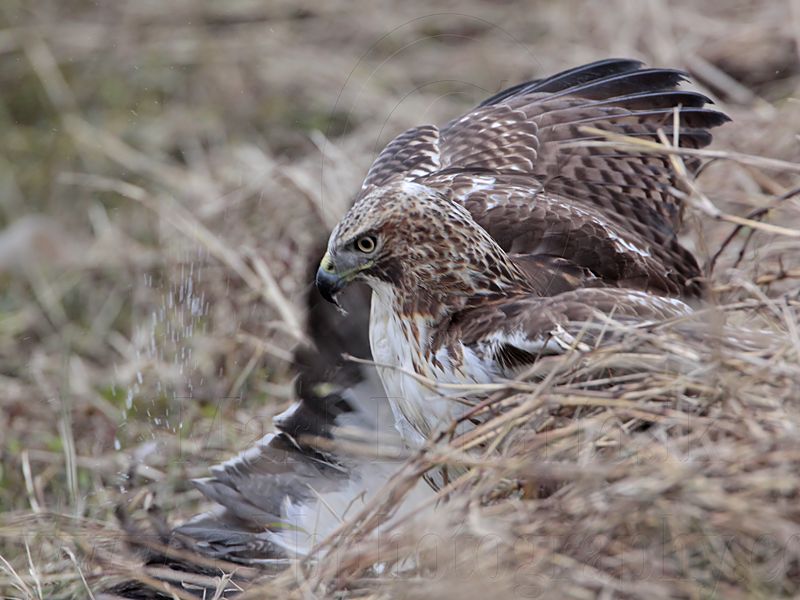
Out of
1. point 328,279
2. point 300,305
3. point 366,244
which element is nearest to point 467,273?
point 366,244

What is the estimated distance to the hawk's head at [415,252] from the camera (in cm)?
328

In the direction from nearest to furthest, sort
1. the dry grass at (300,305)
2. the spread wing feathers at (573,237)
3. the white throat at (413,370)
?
the dry grass at (300,305), the white throat at (413,370), the spread wing feathers at (573,237)

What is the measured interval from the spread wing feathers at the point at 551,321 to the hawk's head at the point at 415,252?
0.33 ft

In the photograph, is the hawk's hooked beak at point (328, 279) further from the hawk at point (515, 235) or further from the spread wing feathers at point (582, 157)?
the spread wing feathers at point (582, 157)

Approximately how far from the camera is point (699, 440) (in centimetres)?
274

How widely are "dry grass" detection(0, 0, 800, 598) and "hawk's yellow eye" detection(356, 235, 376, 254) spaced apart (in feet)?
2.13

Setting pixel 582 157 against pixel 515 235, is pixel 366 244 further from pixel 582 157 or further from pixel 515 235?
pixel 582 157

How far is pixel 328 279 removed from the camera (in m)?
3.32

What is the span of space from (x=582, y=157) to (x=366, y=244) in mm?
1097

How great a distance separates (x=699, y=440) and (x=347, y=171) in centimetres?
320

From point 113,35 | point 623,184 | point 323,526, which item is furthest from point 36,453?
point 113,35

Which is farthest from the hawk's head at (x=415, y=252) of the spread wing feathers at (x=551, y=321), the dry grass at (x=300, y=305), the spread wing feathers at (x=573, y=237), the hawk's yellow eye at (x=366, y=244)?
the dry grass at (x=300, y=305)

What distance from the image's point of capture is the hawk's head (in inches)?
129

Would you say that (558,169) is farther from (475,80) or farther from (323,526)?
(475,80)
